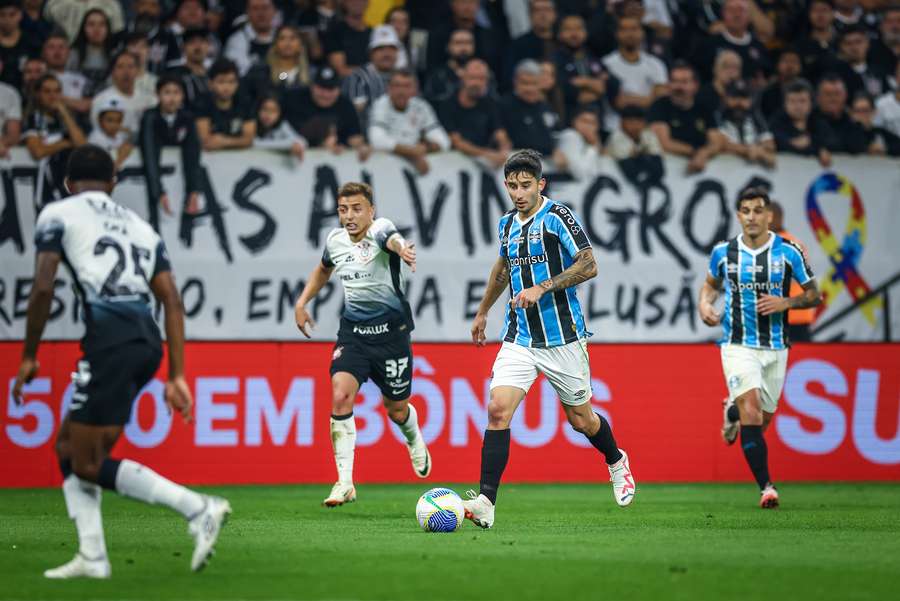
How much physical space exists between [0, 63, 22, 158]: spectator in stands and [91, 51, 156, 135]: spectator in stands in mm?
803

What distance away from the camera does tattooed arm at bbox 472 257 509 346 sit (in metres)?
9.82

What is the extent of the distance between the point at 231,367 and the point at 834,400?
6.44 m

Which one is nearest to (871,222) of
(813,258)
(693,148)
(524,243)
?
(813,258)

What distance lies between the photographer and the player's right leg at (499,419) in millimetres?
9203

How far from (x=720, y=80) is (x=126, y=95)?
766 centimetres

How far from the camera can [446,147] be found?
1647cm

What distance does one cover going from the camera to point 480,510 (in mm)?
9164

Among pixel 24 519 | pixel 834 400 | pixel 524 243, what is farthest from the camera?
pixel 834 400

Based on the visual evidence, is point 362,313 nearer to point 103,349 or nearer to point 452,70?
point 103,349

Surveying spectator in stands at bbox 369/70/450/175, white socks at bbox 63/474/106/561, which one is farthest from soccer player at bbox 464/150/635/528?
spectator in stands at bbox 369/70/450/175

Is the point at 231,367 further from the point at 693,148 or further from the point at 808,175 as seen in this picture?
the point at 808,175

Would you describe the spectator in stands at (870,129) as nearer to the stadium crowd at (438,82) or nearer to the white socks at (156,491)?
the stadium crowd at (438,82)

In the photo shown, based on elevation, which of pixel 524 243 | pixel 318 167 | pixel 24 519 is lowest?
pixel 24 519

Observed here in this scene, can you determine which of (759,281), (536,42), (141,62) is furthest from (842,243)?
(141,62)
